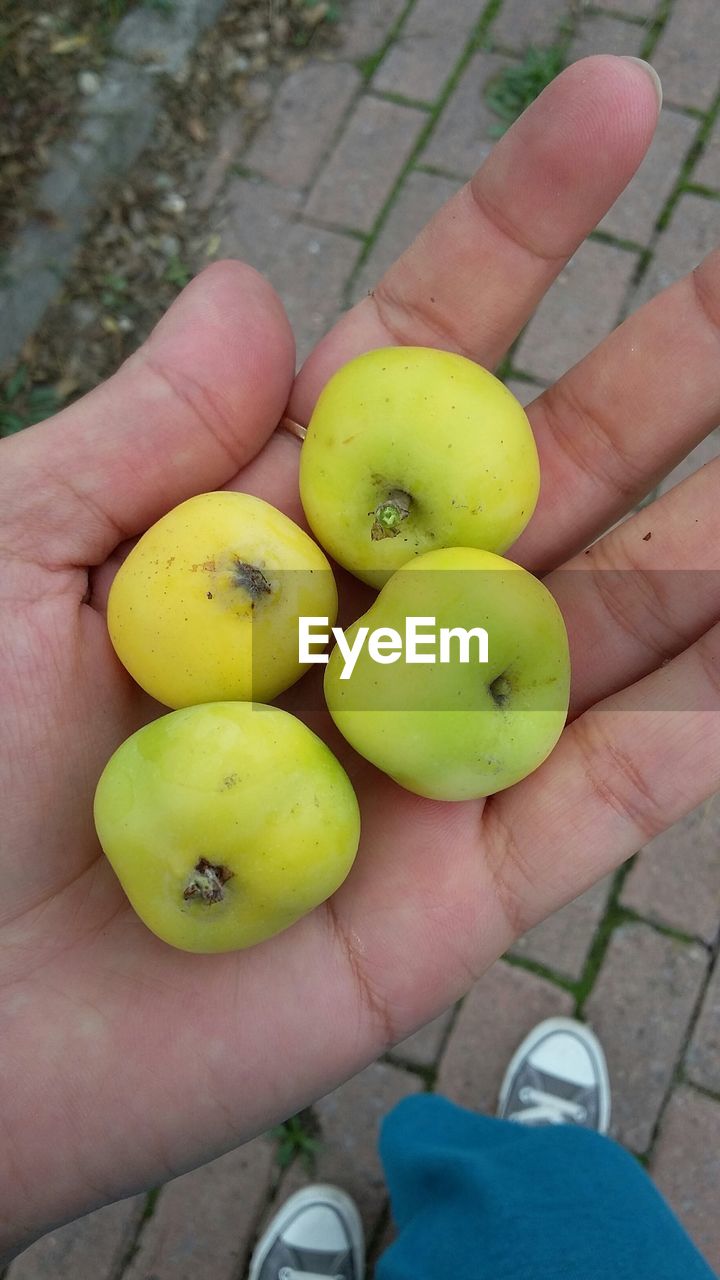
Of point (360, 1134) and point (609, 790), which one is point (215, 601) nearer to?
point (609, 790)

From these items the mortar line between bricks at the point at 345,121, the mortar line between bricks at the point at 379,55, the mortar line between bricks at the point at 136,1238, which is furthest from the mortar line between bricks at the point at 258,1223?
the mortar line between bricks at the point at 379,55

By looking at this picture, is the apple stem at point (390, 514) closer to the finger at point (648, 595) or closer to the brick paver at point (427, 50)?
the finger at point (648, 595)

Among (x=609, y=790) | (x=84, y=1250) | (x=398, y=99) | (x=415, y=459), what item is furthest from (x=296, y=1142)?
(x=398, y=99)

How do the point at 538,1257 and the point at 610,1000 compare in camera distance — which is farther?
the point at 610,1000

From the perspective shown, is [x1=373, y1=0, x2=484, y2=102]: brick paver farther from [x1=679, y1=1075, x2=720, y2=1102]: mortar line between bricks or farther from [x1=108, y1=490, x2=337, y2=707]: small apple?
[x1=679, y1=1075, x2=720, y2=1102]: mortar line between bricks

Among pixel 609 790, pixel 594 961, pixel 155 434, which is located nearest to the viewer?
pixel 609 790

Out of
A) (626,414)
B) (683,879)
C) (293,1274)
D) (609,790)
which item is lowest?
(293,1274)

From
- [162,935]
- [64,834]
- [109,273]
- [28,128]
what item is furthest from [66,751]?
[28,128]

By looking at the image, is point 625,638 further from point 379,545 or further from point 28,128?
point 28,128
